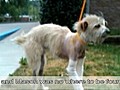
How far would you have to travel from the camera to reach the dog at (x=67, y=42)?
570 cm

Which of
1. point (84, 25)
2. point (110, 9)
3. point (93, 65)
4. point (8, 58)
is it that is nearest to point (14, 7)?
point (110, 9)

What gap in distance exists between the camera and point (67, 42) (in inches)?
241

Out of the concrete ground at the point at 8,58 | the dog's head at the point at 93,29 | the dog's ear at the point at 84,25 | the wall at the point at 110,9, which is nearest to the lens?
the dog's head at the point at 93,29

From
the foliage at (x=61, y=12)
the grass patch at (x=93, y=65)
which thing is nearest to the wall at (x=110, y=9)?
the foliage at (x=61, y=12)

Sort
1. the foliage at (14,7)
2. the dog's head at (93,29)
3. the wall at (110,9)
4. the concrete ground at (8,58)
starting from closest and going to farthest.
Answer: the dog's head at (93,29)
the concrete ground at (8,58)
the wall at (110,9)
the foliage at (14,7)

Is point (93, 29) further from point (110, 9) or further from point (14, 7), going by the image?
point (14, 7)

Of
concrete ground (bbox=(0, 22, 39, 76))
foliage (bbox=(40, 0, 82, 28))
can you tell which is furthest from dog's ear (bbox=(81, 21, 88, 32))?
foliage (bbox=(40, 0, 82, 28))

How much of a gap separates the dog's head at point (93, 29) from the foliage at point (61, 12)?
9104 millimetres

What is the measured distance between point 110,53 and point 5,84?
4847mm

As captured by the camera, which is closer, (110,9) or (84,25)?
(84,25)

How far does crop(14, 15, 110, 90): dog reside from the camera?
570cm

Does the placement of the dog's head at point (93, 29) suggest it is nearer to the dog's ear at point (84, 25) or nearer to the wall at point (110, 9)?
the dog's ear at point (84, 25)

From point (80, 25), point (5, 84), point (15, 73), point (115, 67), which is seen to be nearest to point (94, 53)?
point (115, 67)

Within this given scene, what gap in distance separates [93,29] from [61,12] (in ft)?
30.9
